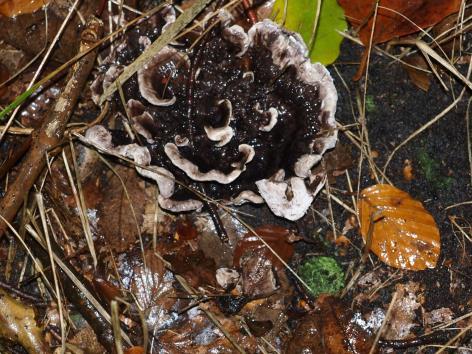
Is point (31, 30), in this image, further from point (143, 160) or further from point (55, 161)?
point (143, 160)

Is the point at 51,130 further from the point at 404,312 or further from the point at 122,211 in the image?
the point at 404,312

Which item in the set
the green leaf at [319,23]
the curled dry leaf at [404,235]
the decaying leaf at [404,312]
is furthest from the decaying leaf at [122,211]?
the decaying leaf at [404,312]

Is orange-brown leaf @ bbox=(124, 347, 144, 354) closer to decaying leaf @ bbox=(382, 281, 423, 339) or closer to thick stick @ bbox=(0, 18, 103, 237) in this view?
thick stick @ bbox=(0, 18, 103, 237)

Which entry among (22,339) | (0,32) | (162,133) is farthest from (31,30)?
(22,339)

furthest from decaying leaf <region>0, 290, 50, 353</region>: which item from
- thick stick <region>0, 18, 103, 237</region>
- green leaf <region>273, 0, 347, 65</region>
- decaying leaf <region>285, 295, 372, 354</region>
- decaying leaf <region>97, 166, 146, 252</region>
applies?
green leaf <region>273, 0, 347, 65</region>

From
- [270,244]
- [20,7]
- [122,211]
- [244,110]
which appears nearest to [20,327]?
[122,211]
